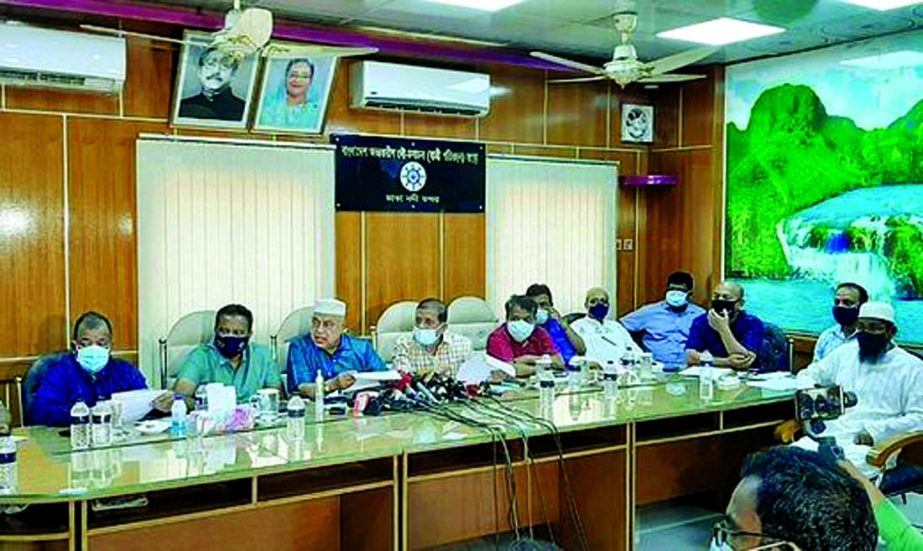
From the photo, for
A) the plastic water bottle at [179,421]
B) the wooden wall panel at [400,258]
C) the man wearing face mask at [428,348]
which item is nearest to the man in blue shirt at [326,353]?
the man wearing face mask at [428,348]

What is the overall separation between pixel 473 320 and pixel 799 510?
5153 millimetres

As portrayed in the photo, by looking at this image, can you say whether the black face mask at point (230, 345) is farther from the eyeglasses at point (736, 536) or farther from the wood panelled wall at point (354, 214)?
the eyeglasses at point (736, 536)

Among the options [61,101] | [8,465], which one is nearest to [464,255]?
[61,101]

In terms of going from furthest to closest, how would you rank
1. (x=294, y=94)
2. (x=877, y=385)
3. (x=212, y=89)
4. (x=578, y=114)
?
1. (x=578, y=114)
2. (x=294, y=94)
3. (x=212, y=89)
4. (x=877, y=385)

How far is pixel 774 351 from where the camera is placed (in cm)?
623

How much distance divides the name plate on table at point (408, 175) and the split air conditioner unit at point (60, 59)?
1.54 meters

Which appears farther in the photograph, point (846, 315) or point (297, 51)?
point (846, 315)

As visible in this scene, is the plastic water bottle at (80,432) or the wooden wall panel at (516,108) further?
the wooden wall panel at (516,108)

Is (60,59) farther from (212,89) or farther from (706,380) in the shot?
(706,380)

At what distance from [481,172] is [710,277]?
6.78 ft

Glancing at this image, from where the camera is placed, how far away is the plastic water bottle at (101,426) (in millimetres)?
3430

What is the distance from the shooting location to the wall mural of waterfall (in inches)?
241

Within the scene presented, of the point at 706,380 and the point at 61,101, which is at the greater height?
the point at 61,101

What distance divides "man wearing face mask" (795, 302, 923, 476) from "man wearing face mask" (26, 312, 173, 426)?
3.21 meters
